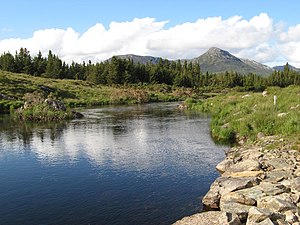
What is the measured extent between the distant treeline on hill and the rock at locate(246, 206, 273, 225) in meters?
124

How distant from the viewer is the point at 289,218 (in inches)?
513

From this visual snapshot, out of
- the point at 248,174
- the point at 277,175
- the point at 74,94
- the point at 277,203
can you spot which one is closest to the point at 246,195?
the point at 277,203

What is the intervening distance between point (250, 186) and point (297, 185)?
2.29m

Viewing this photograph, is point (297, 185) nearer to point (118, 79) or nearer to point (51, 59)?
point (118, 79)

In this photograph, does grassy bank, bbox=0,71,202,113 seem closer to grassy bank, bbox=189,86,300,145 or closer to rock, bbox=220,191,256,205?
grassy bank, bbox=189,86,300,145

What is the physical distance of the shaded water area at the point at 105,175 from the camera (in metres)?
16.8

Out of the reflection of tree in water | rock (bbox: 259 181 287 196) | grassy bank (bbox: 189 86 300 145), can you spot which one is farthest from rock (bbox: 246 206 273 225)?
the reflection of tree in water

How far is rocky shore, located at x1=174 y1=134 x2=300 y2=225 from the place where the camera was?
13.4 meters

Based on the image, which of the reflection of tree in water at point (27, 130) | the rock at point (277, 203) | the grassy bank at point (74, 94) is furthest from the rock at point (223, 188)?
the grassy bank at point (74, 94)

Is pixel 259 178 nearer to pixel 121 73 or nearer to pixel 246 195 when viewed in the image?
pixel 246 195

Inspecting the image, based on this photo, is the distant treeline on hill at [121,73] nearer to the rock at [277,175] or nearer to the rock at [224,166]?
the rock at [224,166]

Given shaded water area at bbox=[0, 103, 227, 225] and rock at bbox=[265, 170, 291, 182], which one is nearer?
shaded water area at bbox=[0, 103, 227, 225]

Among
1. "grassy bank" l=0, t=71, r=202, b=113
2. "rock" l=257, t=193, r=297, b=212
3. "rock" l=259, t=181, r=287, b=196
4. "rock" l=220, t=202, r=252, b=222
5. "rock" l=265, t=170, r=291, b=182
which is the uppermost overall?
"grassy bank" l=0, t=71, r=202, b=113

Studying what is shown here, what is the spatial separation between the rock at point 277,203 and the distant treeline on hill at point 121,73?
403 feet
